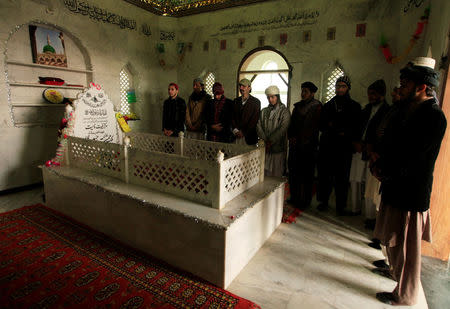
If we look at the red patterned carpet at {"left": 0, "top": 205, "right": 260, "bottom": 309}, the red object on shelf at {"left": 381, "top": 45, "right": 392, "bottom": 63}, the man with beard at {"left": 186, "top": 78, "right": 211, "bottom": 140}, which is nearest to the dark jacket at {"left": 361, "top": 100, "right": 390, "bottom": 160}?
the red object on shelf at {"left": 381, "top": 45, "right": 392, "bottom": 63}

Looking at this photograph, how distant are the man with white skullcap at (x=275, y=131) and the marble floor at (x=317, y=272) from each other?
33.4 inches

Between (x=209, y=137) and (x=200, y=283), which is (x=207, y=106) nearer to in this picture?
(x=209, y=137)

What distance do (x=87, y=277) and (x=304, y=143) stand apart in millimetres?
2710

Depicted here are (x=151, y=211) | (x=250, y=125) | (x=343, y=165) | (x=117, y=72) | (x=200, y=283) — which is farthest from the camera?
(x=117, y=72)

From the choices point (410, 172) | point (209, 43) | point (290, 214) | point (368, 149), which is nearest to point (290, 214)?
point (290, 214)

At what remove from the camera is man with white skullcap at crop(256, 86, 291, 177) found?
3447mm

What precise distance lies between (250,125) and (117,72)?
3.25m

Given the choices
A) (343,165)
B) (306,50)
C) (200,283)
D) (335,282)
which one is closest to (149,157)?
(200,283)

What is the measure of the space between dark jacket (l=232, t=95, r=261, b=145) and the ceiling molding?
2.78m

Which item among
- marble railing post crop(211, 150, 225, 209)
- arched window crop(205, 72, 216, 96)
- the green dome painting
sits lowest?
marble railing post crop(211, 150, 225, 209)

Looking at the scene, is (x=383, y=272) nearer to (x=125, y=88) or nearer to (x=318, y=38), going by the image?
(x=318, y=38)

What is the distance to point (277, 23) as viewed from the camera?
515 centimetres

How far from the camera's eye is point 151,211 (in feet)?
7.04

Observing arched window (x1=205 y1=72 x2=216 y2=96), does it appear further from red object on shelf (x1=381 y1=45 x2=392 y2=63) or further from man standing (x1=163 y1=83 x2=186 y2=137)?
red object on shelf (x1=381 y1=45 x2=392 y2=63)
